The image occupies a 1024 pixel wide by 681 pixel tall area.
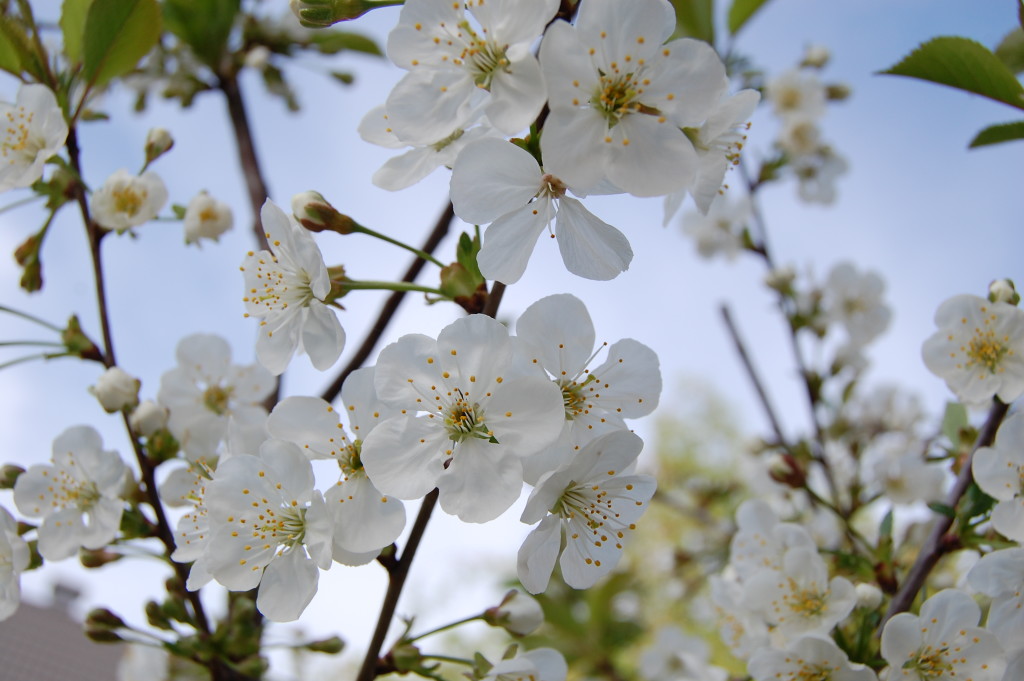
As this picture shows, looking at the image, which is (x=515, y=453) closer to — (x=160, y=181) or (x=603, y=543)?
(x=603, y=543)

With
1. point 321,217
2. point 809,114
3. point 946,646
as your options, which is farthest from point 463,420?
point 809,114

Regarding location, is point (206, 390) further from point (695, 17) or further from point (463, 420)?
point (695, 17)

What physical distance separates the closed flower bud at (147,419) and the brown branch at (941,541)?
1.34 m

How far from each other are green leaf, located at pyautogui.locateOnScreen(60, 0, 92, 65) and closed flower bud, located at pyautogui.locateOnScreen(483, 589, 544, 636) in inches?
47.7

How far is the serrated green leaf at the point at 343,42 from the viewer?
2.58m

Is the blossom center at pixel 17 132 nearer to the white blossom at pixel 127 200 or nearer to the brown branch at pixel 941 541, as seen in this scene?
the white blossom at pixel 127 200

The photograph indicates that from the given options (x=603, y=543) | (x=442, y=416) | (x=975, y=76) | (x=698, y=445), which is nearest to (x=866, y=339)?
(x=975, y=76)

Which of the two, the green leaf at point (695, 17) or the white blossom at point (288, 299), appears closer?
the white blossom at point (288, 299)

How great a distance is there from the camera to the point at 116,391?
1296 mm

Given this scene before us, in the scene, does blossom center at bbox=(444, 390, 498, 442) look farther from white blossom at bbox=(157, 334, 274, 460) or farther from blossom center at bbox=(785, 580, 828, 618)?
blossom center at bbox=(785, 580, 828, 618)

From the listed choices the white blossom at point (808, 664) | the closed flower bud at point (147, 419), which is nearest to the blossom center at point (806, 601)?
the white blossom at point (808, 664)

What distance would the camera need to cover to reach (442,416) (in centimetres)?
97

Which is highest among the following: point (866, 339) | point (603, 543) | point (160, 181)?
point (866, 339)

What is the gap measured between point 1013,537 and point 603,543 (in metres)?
0.69
